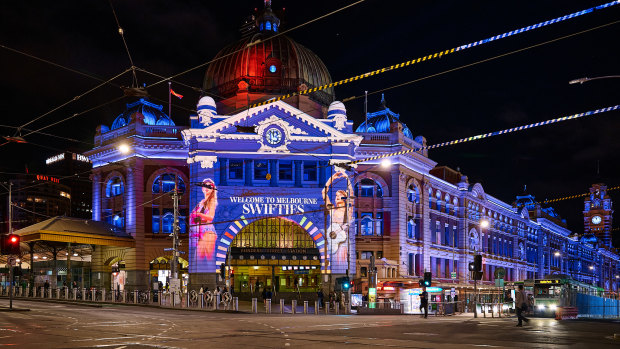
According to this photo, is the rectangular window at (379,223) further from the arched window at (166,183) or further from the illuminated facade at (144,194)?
the arched window at (166,183)

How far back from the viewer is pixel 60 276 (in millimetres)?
73625

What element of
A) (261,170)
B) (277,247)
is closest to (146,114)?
(261,170)

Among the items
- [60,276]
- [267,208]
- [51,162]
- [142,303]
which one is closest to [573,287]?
[267,208]

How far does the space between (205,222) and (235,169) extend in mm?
5586

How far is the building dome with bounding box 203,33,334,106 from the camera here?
7038cm

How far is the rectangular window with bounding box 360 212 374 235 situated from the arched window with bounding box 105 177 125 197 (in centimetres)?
2424

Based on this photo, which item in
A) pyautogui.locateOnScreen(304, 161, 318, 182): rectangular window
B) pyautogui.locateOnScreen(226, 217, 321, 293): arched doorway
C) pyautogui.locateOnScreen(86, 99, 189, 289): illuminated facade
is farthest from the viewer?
pyautogui.locateOnScreen(86, 99, 189, 289): illuminated facade

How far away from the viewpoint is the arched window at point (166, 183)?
65.1 meters

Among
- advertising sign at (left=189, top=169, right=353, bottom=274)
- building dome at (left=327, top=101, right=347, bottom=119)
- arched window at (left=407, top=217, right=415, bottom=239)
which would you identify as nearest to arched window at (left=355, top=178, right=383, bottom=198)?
arched window at (left=407, top=217, right=415, bottom=239)

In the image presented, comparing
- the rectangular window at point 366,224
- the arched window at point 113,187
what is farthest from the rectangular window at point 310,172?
the arched window at point 113,187

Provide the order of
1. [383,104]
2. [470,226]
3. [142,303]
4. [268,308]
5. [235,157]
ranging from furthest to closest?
1. [470,226]
2. [383,104]
3. [235,157]
4. [142,303]
5. [268,308]

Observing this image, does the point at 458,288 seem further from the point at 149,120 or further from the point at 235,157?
the point at 149,120

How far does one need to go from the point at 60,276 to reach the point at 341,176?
34.2 meters

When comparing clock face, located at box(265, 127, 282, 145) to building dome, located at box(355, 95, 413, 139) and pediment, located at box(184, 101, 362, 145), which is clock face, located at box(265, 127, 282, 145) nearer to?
pediment, located at box(184, 101, 362, 145)
